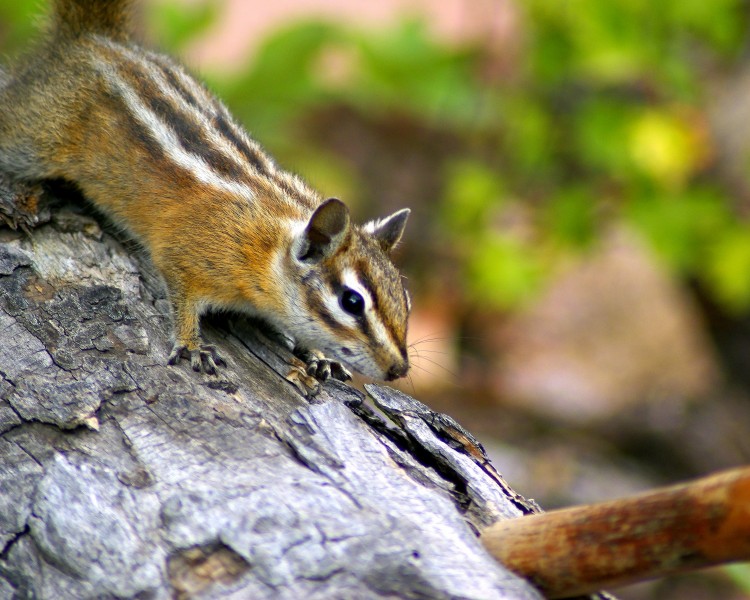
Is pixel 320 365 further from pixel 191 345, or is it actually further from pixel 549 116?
pixel 549 116

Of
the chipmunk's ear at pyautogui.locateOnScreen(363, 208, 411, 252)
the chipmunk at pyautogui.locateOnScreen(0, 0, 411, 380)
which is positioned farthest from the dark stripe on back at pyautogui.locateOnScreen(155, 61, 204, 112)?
the chipmunk's ear at pyautogui.locateOnScreen(363, 208, 411, 252)

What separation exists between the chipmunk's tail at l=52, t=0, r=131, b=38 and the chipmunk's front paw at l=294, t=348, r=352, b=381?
1715mm

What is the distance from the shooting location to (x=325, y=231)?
3.35 m

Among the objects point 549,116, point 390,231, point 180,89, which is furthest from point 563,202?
point 180,89

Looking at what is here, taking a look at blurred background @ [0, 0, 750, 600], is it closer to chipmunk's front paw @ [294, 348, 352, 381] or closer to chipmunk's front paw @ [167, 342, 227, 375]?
chipmunk's front paw @ [294, 348, 352, 381]

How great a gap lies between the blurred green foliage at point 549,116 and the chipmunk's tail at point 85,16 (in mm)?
1410

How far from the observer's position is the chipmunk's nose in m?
3.27

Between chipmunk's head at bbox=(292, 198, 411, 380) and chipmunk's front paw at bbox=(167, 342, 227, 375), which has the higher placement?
chipmunk's head at bbox=(292, 198, 411, 380)

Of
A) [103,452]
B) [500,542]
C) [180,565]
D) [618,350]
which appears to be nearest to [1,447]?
[103,452]

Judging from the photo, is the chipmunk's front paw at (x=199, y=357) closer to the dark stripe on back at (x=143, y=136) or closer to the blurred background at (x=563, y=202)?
the dark stripe on back at (x=143, y=136)

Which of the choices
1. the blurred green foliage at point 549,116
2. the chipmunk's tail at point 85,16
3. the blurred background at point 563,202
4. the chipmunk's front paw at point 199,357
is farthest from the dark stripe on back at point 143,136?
the blurred green foliage at point 549,116

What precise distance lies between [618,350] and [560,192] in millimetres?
2028

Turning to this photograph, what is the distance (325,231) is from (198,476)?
1307 mm

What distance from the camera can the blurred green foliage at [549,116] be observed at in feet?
18.9
